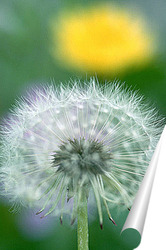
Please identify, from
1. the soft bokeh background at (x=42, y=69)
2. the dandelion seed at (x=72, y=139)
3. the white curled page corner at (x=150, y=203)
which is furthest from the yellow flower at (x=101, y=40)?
the white curled page corner at (x=150, y=203)

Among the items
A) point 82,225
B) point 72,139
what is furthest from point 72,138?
point 82,225

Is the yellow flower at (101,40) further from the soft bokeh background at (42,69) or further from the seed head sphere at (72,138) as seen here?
the seed head sphere at (72,138)

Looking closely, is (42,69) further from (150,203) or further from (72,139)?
(150,203)

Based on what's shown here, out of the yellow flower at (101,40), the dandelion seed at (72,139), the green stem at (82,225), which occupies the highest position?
the yellow flower at (101,40)

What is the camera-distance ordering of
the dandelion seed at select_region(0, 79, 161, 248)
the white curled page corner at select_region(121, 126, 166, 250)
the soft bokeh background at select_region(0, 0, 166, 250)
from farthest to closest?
the soft bokeh background at select_region(0, 0, 166, 250)
the dandelion seed at select_region(0, 79, 161, 248)
the white curled page corner at select_region(121, 126, 166, 250)

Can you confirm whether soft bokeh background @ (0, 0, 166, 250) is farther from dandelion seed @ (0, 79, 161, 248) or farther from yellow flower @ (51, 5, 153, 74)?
dandelion seed @ (0, 79, 161, 248)

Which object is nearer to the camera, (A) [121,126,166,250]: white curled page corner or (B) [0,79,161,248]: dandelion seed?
(A) [121,126,166,250]: white curled page corner

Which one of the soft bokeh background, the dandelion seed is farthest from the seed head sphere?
the soft bokeh background

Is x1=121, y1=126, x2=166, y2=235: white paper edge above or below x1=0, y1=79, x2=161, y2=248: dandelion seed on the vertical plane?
below
